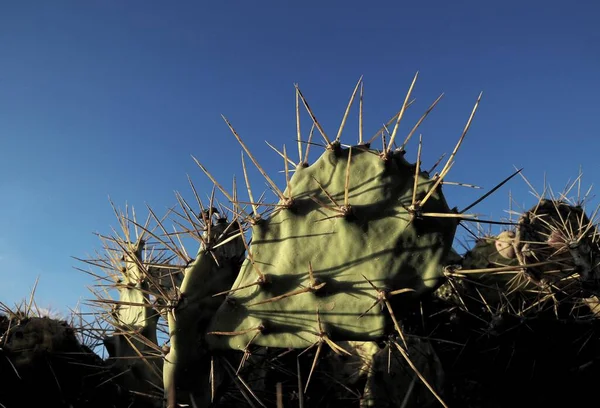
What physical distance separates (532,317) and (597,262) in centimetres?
47

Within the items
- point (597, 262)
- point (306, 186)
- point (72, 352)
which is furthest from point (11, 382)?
point (597, 262)

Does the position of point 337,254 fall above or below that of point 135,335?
above

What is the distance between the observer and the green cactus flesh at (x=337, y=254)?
1.79 m

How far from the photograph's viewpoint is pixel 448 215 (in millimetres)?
1778

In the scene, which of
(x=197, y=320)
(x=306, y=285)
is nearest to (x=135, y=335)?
(x=197, y=320)

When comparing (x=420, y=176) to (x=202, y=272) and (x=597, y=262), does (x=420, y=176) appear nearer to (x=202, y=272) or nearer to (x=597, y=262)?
(x=202, y=272)

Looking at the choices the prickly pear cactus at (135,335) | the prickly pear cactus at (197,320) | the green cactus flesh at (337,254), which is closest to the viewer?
the green cactus flesh at (337,254)

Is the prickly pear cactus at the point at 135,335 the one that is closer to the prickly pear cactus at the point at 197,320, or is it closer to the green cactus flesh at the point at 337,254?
the prickly pear cactus at the point at 197,320

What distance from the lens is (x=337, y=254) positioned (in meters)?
1.87

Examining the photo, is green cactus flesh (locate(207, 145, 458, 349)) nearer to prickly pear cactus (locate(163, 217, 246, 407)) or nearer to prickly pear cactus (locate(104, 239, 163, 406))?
prickly pear cactus (locate(163, 217, 246, 407))

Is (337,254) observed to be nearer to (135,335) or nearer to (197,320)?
(197,320)

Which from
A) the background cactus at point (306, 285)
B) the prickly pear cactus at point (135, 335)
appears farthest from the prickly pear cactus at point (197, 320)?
the prickly pear cactus at point (135, 335)

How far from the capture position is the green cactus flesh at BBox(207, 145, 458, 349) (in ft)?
5.89

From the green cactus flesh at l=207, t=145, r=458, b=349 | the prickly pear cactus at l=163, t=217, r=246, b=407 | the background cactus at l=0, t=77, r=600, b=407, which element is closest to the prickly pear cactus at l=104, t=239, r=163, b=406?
the background cactus at l=0, t=77, r=600, b=407
